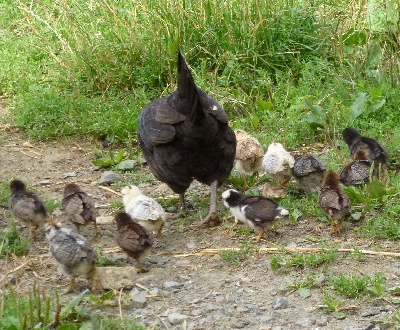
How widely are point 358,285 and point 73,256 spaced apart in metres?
1.88

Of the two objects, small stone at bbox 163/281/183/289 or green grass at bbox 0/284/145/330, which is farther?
small stone at bbox 163/281/183/289

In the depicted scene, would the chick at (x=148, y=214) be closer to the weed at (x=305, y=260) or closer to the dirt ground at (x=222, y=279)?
the dirt ground at (x=222, y=279)

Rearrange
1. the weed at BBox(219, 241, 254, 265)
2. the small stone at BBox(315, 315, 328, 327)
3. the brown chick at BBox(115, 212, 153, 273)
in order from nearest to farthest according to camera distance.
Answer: the small stone at BBox(315, 315, 328, 327)
the brown chick at BBox(115, 212, 153, 273)
the weed at BBox(219, 241, 254, 265)

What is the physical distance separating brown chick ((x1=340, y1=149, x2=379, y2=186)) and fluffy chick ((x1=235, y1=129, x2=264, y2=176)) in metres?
0.80

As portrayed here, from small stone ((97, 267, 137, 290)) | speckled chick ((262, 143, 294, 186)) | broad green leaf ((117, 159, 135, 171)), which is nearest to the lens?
small stone ((97, 267, 137, 290))

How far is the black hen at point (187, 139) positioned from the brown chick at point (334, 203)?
1.01 metres

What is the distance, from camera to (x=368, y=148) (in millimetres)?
6941

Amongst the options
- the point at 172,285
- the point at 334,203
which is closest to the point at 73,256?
the point at 172,285

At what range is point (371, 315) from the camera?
4.79 metres

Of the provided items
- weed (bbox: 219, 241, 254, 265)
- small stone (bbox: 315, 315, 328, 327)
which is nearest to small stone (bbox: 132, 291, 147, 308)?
weed (bbox: 219, 241, 254, 265)

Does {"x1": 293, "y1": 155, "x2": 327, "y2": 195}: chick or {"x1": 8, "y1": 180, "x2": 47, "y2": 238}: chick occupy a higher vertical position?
{"x1": 293, "y1": 155, "x2": 327, "y2": 195}: chick

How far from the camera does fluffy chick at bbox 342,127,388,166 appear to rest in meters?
6.90

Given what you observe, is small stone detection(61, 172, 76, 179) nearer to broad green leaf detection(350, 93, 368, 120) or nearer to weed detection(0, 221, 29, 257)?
weed detection(0, 221, 29, 257)

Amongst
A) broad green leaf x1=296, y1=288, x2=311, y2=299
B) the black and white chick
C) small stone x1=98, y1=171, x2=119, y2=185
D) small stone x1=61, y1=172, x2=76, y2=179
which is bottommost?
small stone x1=61, y1=172, x2=76, y2=179
